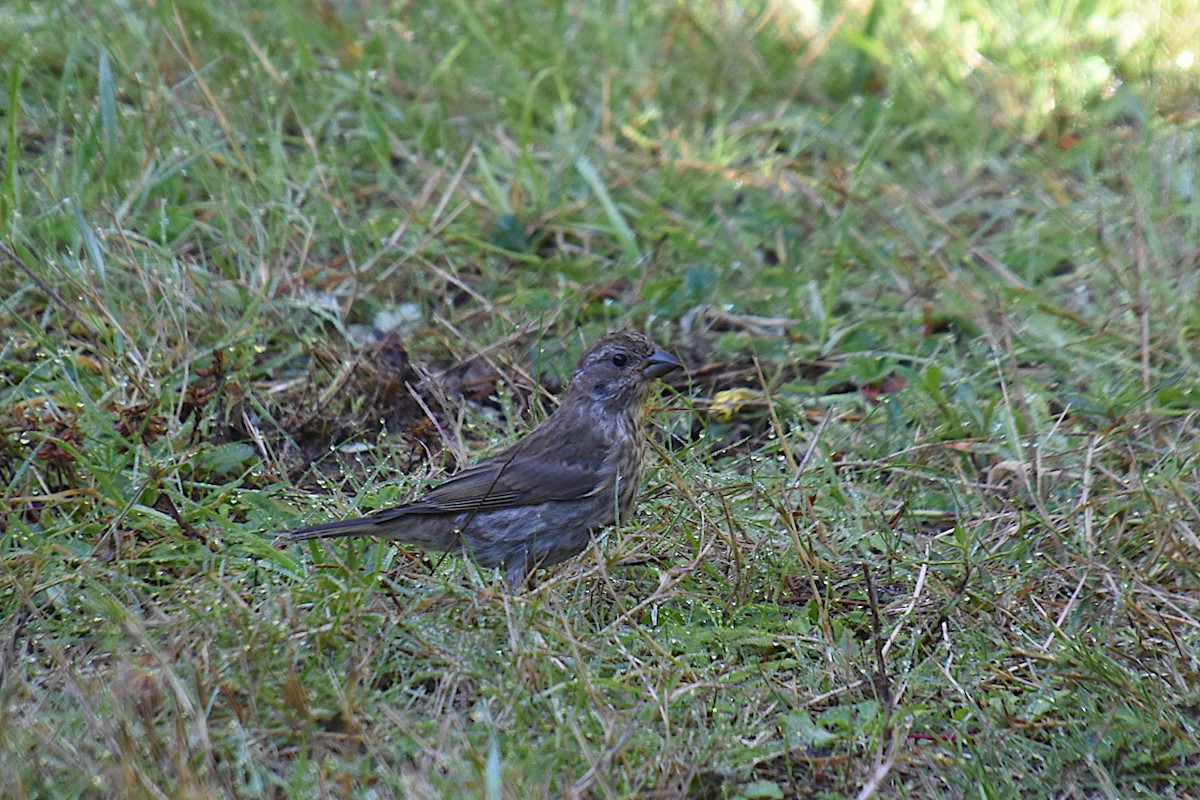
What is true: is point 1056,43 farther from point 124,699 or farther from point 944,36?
point 124,699

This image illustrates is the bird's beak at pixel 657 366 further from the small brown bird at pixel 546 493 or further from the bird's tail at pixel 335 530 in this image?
the bird's tail at pixel 335 530

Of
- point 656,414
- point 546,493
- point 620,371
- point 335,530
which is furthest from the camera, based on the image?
point 656,414

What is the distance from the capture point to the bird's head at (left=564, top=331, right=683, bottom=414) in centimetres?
497

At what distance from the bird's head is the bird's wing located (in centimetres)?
34

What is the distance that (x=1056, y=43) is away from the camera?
7605mm

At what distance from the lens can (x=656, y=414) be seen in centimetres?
528

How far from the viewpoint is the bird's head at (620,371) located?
16.3 feet

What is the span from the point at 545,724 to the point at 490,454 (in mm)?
1706

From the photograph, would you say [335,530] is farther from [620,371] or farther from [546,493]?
[620,371]

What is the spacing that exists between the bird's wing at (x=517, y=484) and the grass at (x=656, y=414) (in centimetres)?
24

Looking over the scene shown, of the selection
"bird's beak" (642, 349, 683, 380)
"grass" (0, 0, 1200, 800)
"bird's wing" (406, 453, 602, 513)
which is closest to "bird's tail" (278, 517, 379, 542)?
"grass" (0, 0, 1200, 800)

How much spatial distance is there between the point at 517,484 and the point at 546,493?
0.10 m

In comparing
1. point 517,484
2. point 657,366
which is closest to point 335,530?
point 517,484

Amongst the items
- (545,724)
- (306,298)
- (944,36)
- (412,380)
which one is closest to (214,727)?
(545,724)
